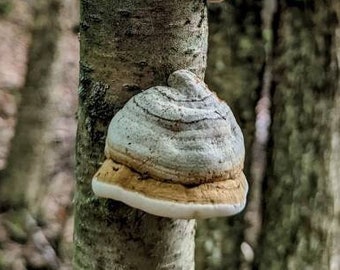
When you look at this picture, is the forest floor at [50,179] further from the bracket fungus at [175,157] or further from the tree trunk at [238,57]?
the bracket fungus at [175,157]

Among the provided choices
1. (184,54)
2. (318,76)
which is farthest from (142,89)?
(318,76)

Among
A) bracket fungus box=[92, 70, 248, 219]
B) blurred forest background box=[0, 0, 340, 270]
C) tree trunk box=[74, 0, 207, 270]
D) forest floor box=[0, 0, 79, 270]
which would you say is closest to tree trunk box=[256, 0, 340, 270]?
blurred forest background box=[0, 0, 340, 270]

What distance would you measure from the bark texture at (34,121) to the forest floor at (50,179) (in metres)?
0.06

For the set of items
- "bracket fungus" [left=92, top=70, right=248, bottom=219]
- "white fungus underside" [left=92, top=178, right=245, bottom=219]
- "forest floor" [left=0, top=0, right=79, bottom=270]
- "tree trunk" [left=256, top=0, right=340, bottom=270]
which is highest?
"bracket fungus" [left=92, top=70, right=248, bottom=219]

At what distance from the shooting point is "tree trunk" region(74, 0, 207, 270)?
120cm

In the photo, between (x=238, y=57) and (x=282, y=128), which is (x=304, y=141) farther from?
(x=238, y=57)

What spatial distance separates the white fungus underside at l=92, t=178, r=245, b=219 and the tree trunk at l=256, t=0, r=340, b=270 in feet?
5.68

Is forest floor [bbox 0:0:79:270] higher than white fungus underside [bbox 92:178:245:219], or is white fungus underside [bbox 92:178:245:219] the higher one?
white fungus underside [bbox 92:178:245:219]

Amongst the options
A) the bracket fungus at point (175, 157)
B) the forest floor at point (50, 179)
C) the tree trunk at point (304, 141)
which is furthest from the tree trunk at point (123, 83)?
the forest floor at point (50, 179)

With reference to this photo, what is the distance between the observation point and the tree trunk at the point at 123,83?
1198 mm

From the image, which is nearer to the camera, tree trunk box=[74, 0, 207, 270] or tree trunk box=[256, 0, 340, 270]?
tree trunk box=[74, 0, 207, 270]

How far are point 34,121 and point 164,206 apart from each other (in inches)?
113

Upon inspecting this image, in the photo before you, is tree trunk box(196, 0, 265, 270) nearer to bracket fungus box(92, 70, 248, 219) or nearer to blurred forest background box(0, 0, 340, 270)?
blurred forest background box(0, 0, 340, 270)

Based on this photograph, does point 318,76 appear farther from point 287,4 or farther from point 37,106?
point 37,106
